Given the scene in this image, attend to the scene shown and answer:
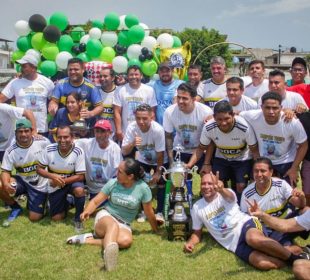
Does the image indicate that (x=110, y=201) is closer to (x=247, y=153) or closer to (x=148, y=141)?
(x=148, y=141)

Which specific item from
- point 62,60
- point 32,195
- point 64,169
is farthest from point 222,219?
point 62,60

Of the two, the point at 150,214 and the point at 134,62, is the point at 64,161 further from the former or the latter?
the point at 134,62

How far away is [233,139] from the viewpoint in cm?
522

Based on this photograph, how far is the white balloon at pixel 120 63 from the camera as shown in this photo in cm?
1057

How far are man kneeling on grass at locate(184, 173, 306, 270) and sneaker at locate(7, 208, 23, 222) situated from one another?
2549 mm

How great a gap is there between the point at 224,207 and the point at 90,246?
5.27 ft

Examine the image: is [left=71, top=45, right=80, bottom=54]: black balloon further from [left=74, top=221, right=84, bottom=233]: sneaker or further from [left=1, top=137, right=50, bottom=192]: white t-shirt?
[left=74, top=221, right=84, bottom=233]: sneaker

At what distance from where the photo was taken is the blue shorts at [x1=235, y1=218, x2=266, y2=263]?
413cm

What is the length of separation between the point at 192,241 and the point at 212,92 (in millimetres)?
2723

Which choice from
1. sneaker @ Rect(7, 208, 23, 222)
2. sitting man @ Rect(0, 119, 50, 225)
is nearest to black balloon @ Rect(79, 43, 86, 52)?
sitting man @ Rect(0, 119, 50, 225)

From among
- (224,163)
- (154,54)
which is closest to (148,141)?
(224,163)

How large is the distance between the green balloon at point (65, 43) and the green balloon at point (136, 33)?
5.46ft

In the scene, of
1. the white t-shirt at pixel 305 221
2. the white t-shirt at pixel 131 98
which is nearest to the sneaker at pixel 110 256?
the white t-shirt at pixel 305 221

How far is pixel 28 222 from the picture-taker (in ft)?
17.8
